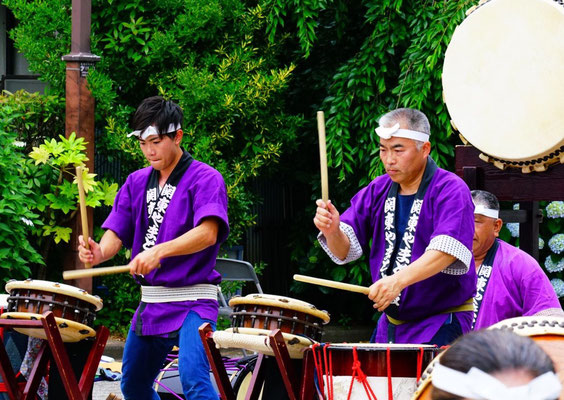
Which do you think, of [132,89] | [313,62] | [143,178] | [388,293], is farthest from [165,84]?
[388,293]

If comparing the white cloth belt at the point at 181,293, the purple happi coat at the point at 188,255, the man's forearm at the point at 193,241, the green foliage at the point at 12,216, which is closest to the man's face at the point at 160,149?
the purple happi coat at the point at 188,255

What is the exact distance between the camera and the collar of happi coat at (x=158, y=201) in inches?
175

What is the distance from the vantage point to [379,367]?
11.1ft

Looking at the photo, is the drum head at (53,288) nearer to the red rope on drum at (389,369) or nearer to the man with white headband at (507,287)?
the red rope on drum at (389,369)

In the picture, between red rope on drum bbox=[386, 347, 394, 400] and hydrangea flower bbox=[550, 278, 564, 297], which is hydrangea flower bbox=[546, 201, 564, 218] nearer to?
hydrangea flower bbox=[550, 278, 564, 297]

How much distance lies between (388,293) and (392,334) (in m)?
0.51

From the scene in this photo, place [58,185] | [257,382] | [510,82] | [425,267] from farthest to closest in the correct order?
[58,185]
[510,82]
[257,382]
[425,267]

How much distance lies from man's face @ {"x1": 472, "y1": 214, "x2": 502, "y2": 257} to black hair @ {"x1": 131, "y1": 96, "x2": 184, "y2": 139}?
5.54 ft

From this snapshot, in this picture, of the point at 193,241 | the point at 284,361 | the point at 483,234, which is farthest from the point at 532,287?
the point at 193,241

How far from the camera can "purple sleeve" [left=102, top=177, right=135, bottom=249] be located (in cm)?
462

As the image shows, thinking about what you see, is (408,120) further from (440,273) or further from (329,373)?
(329,373)

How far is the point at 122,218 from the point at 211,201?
1.89 ft

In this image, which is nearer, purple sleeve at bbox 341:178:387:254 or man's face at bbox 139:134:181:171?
purple sleeve at bbox 341:178:387:254

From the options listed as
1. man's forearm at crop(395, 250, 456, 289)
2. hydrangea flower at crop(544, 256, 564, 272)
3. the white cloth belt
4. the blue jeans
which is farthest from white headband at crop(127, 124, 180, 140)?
hydrangea flower at crop(544, 256, 564, 272)
